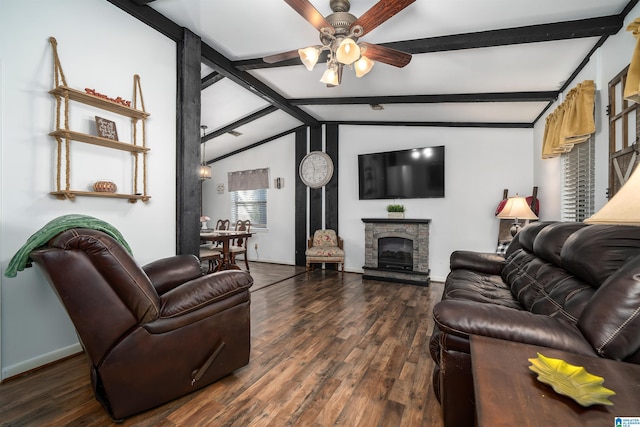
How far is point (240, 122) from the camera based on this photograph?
5.09m

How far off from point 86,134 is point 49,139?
21 cm

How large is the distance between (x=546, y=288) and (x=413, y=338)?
44.5 inches

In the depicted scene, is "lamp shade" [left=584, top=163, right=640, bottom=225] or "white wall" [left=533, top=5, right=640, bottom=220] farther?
"white wall" [left=533, top=5, right=640, bottom=220]

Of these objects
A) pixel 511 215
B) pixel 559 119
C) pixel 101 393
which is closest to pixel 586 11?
pixel 559 119

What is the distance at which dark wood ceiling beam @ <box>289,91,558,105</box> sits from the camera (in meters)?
3.17

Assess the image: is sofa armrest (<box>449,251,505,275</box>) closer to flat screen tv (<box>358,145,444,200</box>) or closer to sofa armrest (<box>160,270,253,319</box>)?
flat screen tv (<box>358,145,444,200</box>)

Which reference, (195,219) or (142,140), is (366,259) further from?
(142,140)

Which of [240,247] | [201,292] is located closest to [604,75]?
[201,292]

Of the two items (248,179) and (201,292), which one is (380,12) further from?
(248,179)

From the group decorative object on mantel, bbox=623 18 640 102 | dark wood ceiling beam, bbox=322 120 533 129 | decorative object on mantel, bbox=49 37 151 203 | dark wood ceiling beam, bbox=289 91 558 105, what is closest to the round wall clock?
dark wood ceiling beam, bbox=322 120 533 129

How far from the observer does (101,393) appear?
1.43 metres

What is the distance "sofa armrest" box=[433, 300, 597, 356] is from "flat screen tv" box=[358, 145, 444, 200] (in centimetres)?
357

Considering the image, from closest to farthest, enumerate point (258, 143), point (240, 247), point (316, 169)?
point (240, 247) → point (316, 169) → point (258, 143)

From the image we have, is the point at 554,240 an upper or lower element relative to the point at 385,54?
lower
